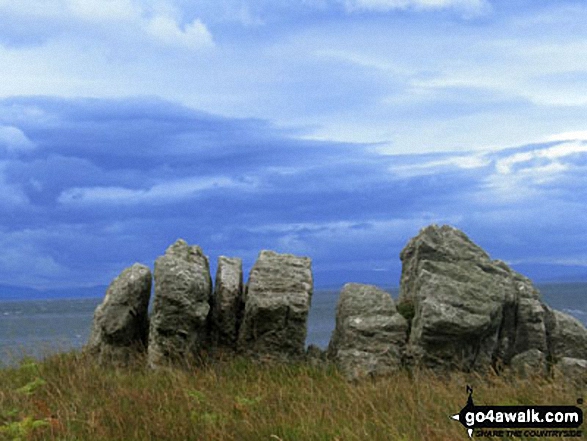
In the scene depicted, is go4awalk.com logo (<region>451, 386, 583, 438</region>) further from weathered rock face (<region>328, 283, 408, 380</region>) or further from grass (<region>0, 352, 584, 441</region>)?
weathered rock face (<region>328, 283, 408, 380</region>)

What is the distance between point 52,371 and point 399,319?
7.89 meters

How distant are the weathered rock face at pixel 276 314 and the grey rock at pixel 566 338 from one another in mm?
6176

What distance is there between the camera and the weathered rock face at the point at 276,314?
17516 millimetres

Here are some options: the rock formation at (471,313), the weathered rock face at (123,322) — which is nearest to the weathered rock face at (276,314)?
the rock formation at (471,313)

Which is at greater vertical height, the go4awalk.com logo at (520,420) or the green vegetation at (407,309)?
the green vegetation at (407,309)

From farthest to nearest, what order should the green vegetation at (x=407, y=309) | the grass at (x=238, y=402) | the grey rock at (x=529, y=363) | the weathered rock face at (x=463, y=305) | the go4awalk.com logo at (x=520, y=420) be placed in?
1. the green vegetation at (x=407, y=309)
2. the grey rock at (x=529, y=363)
3. the weathered rock face at (x=463, y=305)
4. the grass at (x=238, y=402)
5. the go4awalk.com logo at (x=520, y=420)

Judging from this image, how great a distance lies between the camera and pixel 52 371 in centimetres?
1780

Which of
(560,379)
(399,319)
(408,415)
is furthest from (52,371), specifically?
(560,379)

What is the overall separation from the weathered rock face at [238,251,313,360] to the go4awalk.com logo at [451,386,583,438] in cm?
609

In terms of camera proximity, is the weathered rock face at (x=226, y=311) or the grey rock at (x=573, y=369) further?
the weathered rock face at (x=226, y=311)

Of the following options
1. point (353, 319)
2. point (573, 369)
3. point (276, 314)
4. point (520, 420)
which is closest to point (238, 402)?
point (276, 314)

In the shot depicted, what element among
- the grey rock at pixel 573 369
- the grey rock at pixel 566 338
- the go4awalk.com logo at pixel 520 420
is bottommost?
the go4awalk.com logo at pixel 520 420

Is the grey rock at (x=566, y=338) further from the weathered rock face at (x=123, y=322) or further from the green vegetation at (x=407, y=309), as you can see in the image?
the weathered rock face at (x=123, y=322)

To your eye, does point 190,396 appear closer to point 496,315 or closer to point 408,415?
point 408,415
